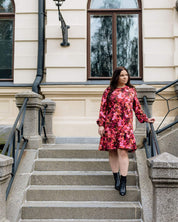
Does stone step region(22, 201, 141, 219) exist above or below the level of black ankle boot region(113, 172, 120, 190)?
below

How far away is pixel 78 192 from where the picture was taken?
13.5ft

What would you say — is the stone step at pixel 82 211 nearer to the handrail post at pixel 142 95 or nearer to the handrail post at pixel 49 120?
the handrail post at pixel 142 95

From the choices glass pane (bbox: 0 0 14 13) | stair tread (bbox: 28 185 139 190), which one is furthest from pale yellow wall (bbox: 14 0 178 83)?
stair tread (bbox: 28 185 139 190)

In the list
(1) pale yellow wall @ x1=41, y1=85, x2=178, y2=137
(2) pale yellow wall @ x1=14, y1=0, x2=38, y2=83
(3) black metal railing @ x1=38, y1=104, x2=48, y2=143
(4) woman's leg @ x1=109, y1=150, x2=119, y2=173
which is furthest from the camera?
(2) pale yellow wall @ x1=14, y1=0, x2=38, y2=83

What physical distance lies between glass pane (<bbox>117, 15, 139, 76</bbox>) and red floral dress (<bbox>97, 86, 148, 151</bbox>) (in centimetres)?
345

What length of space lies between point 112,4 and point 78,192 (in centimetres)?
548

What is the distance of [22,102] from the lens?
199 inches

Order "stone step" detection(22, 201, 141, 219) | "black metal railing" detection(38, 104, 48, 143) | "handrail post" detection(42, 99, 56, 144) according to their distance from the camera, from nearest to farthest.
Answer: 1. "stone step" detection(22, 201, 141, 219)
2. "black metal railing" detection(38, 104, 48, 143)
3. "handrail post" detection(42, 99, 56, 144)

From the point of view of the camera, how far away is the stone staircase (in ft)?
12.4

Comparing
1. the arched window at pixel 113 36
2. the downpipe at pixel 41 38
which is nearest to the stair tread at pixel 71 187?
the downpipe at pixel 41 38

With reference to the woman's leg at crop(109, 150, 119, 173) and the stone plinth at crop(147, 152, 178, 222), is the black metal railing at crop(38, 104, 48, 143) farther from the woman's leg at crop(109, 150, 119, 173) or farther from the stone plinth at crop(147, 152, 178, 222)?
the stone plinth at crop(147, 152, 178, 222)

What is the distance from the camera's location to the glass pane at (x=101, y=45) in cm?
727

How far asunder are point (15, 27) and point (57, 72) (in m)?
1.84

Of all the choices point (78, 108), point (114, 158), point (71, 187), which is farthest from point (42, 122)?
point (114, 158)
